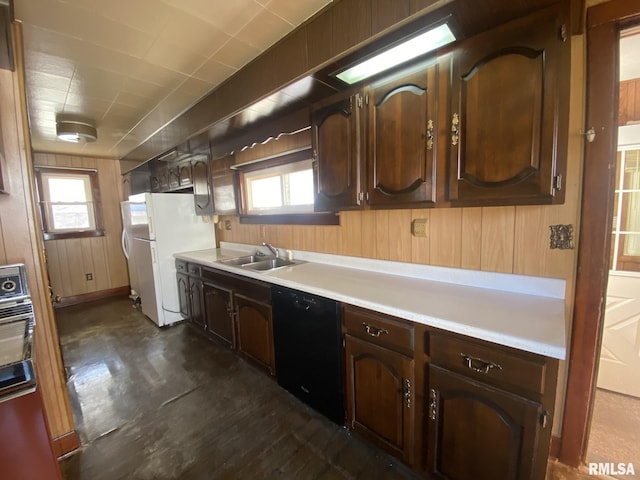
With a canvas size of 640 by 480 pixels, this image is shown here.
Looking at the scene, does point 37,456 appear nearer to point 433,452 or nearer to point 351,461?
point 351,461

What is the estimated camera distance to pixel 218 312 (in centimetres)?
258

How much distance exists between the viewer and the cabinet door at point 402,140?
1296 mm

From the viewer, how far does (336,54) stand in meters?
1.35

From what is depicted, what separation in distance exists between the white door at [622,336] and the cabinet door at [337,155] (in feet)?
6.29

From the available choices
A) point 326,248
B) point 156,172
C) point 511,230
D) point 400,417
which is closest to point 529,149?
point 511,230

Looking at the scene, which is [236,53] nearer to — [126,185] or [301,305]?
[301,305]

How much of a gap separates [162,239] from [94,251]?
2.42 m

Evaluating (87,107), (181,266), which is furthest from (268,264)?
(87,107)

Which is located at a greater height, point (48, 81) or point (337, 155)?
point (48, 81)

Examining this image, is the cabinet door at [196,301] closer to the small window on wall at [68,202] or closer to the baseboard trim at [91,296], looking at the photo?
the baseboard trim at [91,296]

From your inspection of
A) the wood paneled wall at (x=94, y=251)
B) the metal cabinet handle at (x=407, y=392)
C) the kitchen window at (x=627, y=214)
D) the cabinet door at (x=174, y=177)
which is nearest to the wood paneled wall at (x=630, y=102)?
the kitchen window at (x=627, y=214)

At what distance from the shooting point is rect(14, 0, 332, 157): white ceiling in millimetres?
1391

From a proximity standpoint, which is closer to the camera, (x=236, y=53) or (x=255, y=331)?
(x=236, y=53)

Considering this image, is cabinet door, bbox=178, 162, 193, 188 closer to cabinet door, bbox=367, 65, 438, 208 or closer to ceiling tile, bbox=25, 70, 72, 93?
ceiling tile, bbox=25, 70, 72, 93
